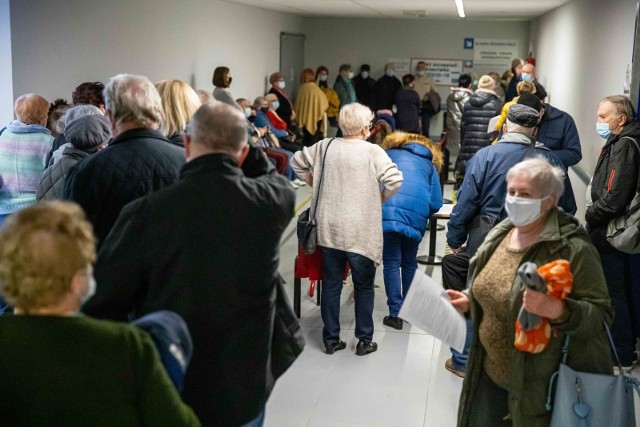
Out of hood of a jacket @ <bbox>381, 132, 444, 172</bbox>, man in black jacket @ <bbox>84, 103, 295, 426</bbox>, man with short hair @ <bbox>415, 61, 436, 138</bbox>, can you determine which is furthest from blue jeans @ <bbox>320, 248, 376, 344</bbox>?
man with short hair @ <bbox>415, 61, 436, 138</bbox>

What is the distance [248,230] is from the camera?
7.31 feet

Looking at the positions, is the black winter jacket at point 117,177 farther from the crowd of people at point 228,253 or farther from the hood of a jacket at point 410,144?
the hood of a jacket at point 410,144

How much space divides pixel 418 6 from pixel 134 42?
19.2ft

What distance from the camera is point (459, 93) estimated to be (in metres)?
11.7

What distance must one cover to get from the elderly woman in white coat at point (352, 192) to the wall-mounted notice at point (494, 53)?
13.3m

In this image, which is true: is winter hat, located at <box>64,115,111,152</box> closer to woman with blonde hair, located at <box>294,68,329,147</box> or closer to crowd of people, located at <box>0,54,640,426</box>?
crowd of people, located at <box>0,54,640,426</box>

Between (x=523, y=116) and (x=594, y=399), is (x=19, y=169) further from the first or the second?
(x=594, y=399)

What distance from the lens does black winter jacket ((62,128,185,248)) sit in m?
2.79

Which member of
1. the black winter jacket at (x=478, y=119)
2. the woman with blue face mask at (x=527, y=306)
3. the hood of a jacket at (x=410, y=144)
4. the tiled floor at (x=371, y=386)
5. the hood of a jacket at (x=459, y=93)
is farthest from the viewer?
the hood of a jacket at (x=459, y=93)

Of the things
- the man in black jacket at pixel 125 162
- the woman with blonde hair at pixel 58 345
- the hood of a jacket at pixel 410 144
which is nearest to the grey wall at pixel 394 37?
the hood of a jacket at pixel 410 144

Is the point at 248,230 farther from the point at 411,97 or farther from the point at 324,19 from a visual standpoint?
the point at 324,19

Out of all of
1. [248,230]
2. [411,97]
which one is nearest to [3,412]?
[248,230]

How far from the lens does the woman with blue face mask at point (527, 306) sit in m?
2.51

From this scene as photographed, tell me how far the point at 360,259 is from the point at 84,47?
445cm
